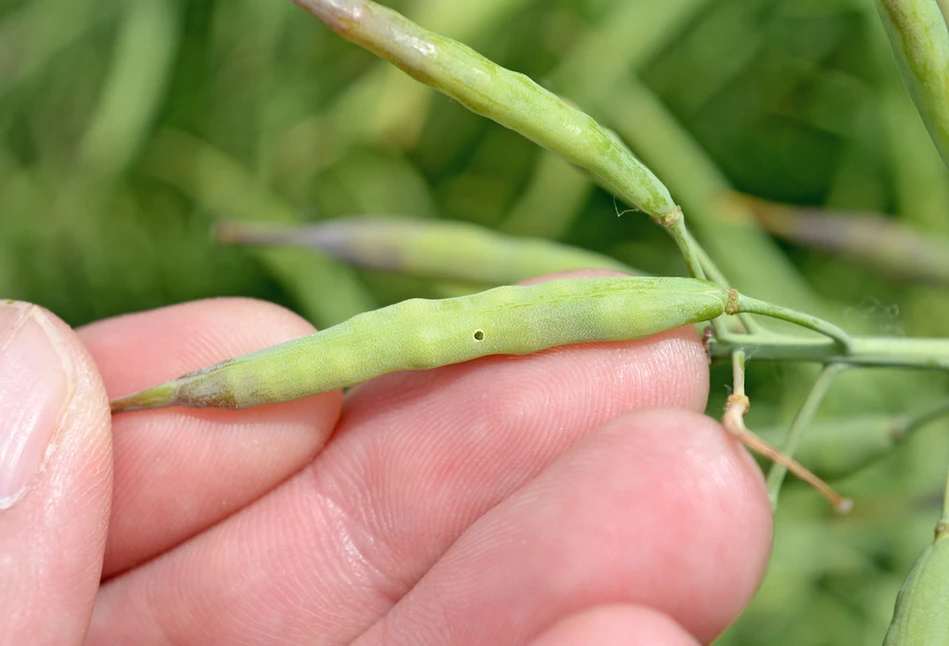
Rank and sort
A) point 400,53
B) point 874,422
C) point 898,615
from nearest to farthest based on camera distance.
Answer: point 898,615 → point 400,53 → point 874,422

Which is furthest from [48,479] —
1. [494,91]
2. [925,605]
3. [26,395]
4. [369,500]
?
[925,605]

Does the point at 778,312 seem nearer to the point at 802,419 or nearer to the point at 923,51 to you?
the point at 802,419

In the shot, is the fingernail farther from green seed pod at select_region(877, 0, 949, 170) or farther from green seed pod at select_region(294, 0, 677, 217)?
green seed pod at select_region(877, 0, 949, 170)

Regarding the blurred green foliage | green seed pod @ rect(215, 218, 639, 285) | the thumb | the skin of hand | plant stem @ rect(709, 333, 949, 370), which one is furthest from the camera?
the blurred green foliage

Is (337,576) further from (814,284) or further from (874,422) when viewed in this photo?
(814,284)

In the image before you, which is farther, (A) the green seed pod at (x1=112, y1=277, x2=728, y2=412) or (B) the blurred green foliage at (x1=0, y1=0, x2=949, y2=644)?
(B) the blurred green foliage at (x1=0, y1=0, x2=949, y2=644)

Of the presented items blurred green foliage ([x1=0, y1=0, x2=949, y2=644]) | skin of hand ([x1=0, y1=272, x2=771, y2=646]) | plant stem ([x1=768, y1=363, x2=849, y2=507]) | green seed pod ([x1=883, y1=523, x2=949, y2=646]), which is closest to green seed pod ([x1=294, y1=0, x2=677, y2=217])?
skin of hand ([x1=0, y1=272, x2=771, y2=646])

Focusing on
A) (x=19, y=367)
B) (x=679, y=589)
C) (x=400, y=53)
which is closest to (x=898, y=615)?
(x=679, y=589)
